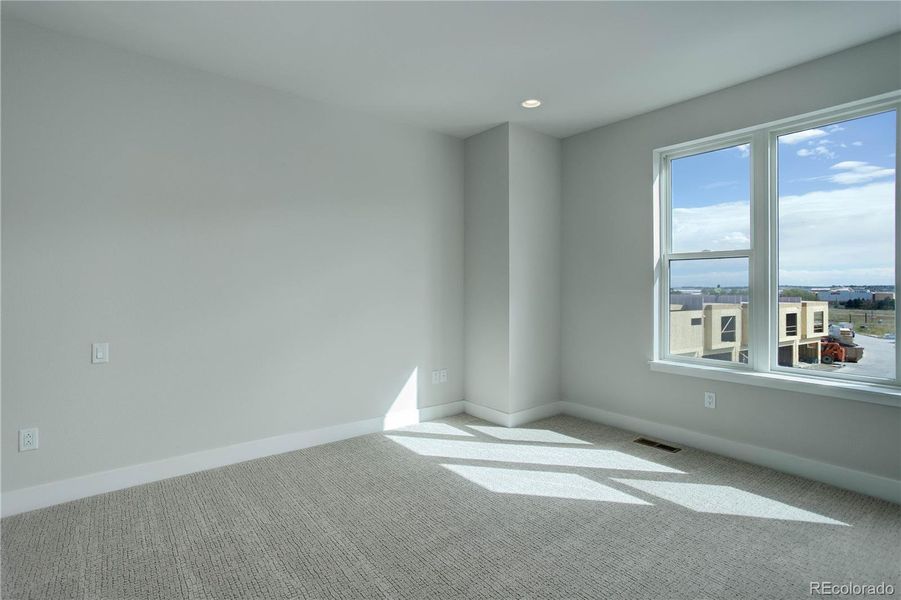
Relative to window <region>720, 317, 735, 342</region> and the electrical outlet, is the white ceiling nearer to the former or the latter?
window <region>720, 317, 735, 342</region>

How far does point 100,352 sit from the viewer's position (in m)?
2.77

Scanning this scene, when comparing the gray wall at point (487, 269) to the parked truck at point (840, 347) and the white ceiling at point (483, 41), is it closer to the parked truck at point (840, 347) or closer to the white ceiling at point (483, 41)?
the white ceiling at point (483, 41)

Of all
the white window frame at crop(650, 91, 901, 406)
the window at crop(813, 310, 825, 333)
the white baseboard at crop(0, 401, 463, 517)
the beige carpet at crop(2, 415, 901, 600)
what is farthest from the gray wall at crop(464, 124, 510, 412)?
the window at crop(813, 310, 825, 333)

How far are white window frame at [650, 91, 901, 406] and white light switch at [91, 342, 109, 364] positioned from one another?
3905 mm

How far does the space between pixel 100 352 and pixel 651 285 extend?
3.95 m

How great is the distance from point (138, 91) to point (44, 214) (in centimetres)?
93

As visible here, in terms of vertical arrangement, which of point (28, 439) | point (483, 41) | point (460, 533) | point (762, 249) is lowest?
point (460, 533)

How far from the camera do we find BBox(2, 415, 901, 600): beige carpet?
6.47 ft

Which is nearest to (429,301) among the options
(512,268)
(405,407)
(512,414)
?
(512,268)

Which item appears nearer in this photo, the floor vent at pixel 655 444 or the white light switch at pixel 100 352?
the white light switch at pixel 100 352

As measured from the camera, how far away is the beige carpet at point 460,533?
197cm

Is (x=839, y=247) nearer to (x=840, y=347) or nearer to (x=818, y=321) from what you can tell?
(x=818, y=321)

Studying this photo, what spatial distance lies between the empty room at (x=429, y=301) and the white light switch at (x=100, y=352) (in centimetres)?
4

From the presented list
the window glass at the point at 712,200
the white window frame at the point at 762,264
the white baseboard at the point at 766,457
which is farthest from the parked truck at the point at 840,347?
the window glass at the point at 712,200
